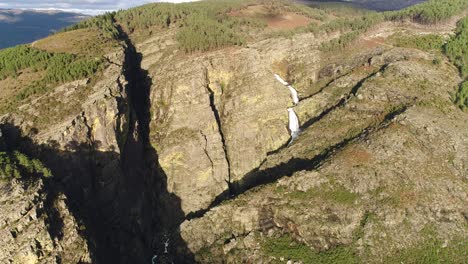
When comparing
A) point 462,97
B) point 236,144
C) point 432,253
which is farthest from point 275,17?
point 432,253

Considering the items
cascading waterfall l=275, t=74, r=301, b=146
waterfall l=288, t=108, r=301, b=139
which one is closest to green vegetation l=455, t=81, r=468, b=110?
cascading waterfall l=275, t=74, r=301, b=146

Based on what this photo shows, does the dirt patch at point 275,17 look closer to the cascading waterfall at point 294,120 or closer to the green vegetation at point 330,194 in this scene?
the cascading waterfall at point 294,120

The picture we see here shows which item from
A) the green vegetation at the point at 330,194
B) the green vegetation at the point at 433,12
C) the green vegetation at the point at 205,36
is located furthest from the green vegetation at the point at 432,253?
the green vegetation at the point at 433,12

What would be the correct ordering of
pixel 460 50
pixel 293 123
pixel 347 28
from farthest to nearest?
pixel 347 28 < pixel 460 50 < pixel 293 123

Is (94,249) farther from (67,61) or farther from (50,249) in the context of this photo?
(67,61)

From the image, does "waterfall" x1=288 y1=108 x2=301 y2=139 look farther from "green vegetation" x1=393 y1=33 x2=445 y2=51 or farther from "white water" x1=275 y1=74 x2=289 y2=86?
"green vegetation" x1=393 y1=33 x2=445 y2=51

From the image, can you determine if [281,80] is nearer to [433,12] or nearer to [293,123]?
[293,123]
